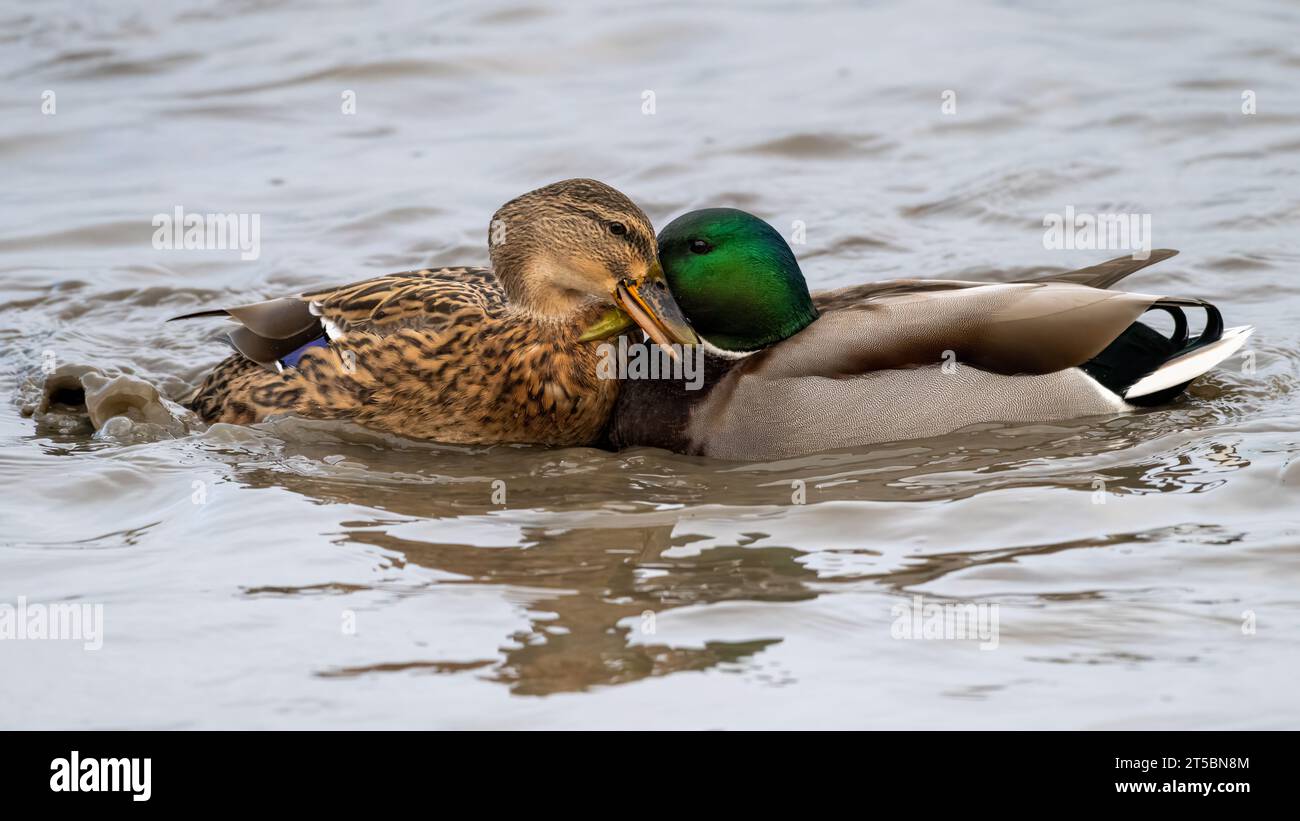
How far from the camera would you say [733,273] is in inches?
260

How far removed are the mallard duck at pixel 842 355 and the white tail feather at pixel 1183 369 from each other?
22 centimetres

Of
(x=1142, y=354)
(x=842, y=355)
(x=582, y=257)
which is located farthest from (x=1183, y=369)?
(x=582, y=257)

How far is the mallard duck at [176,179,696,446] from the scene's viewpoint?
6.46m

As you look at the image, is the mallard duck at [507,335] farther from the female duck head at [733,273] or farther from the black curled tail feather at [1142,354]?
the black curled tail feather at [1142,354]

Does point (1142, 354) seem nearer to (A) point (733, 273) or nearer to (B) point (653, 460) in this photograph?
(A) point (733, 273)

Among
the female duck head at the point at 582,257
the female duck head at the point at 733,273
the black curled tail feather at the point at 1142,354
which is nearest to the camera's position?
the female duck head at the point at 582,257

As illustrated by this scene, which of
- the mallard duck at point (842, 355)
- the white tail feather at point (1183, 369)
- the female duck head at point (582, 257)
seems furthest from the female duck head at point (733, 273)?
the white tail feather at point (1183, 369)

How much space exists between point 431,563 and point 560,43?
952 centimetres

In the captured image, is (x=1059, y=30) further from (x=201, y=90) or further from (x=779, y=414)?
(x=779, y=414)

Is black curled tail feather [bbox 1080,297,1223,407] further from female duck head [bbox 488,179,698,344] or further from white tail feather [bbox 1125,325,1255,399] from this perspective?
female duck head [bbox 488,179,698,344]

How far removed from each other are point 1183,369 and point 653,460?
2.29 m

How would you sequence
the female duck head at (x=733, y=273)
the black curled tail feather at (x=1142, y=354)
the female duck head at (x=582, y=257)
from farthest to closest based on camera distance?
the black curled tail feather at (x=1142, y=354), the female duck head at (x=733, y=273), the female duck head at (x=582, y=257)

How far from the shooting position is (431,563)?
18.1 ft

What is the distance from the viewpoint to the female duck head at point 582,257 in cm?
641
